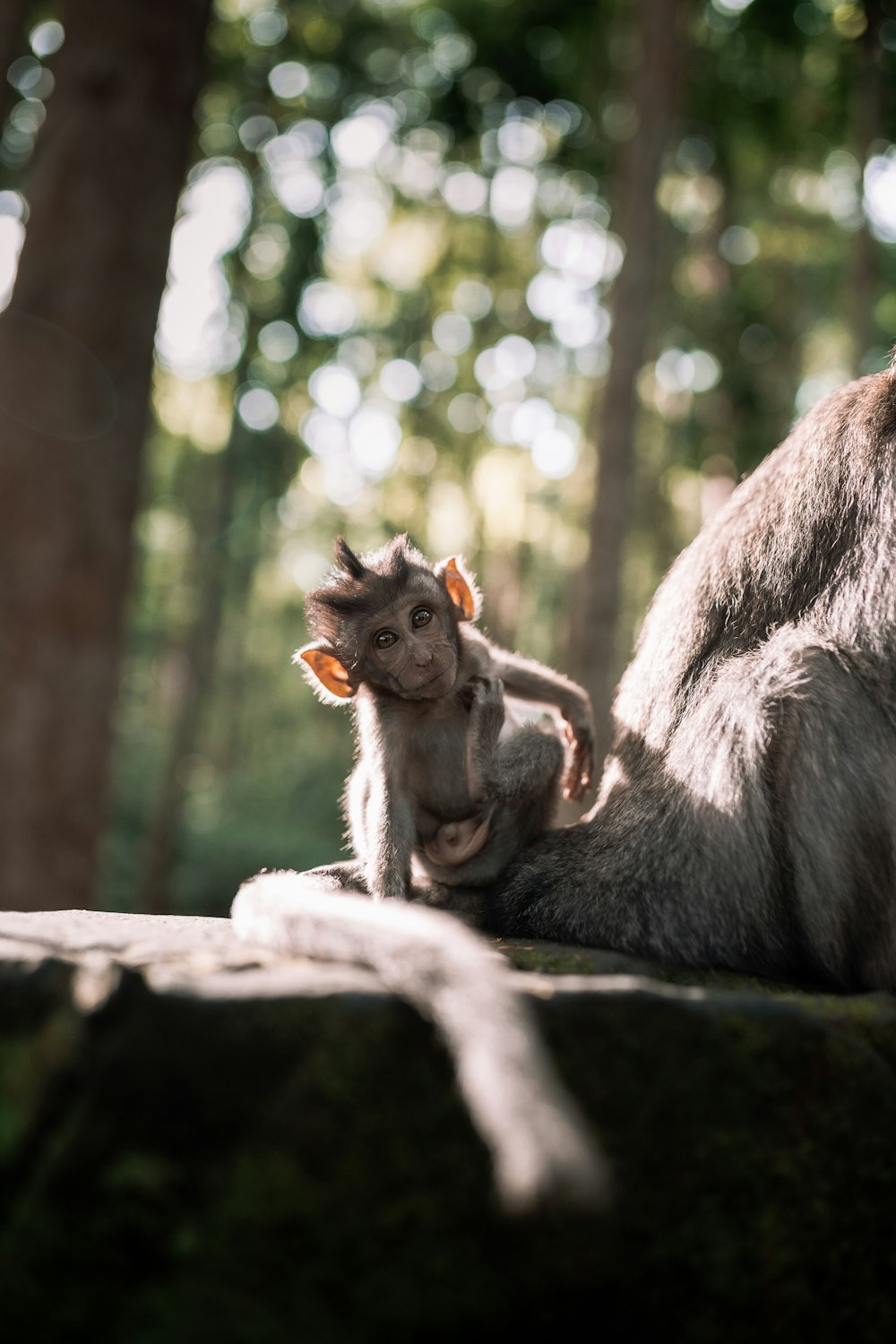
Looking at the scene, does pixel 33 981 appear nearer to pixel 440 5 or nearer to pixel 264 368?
pixel 440 5

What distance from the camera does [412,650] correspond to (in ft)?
14.5

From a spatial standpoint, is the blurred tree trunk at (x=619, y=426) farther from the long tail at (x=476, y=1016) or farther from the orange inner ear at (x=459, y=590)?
the long tail at (x=476, y=1016)

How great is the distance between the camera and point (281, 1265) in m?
2.59

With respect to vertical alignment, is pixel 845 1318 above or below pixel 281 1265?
below

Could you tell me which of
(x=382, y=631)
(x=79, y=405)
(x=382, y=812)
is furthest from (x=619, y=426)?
(x=382, y=812)

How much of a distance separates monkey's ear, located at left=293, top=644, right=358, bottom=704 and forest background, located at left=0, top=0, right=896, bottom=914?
287 millimetres

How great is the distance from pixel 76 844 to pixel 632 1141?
714 centimetres

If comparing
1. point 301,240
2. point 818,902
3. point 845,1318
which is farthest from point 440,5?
point 845,1318

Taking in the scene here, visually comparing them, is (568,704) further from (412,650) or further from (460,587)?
(412,650)

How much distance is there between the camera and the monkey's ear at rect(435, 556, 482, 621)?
15.8 ft

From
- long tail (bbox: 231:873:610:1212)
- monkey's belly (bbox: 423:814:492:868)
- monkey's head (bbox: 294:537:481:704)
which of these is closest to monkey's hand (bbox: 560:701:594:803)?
monkey's belly (bbox: 423:814:492:868)

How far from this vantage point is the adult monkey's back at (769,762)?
12.1 ft

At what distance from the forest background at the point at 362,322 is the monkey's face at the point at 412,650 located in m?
0.42

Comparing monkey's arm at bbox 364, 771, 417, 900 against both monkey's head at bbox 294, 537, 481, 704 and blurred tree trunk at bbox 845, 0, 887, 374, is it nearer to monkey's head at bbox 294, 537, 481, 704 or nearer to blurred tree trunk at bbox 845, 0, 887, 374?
monkey's head at bbox 294, 537, 481, 704
